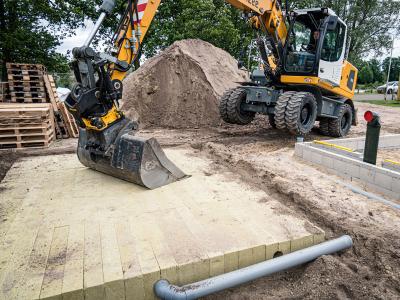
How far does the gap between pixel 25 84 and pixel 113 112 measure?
695 centimetres

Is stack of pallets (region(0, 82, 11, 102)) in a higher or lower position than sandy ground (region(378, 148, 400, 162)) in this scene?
higher

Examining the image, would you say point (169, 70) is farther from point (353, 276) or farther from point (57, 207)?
point (353, 276)

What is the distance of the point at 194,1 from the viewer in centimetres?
1552

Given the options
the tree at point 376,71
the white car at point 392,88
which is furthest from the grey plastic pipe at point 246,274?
the tree at point 376,71

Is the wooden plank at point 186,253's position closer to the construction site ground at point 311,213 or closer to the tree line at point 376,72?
the construction site ground at point 311,213

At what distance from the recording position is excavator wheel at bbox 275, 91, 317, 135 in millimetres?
6848

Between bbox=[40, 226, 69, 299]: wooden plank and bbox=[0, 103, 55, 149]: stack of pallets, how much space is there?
4810 mm

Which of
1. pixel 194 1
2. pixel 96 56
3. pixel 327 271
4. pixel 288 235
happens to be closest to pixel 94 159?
pixel 96 56

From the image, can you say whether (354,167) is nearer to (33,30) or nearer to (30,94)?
(30,94)

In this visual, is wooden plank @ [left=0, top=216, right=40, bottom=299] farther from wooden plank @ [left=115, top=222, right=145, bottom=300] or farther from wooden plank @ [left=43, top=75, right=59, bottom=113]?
wooden plank @ [left=43, top=75, right=59, bottom=113]

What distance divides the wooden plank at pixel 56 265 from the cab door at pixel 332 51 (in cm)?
640

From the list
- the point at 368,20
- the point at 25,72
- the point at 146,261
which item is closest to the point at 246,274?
the point at 146,261

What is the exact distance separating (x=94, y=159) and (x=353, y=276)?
373 centimetres

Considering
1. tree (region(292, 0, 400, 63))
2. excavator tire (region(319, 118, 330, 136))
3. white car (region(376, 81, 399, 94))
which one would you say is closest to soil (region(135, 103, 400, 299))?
excavator tire (region(319, 118, 330, 136))
